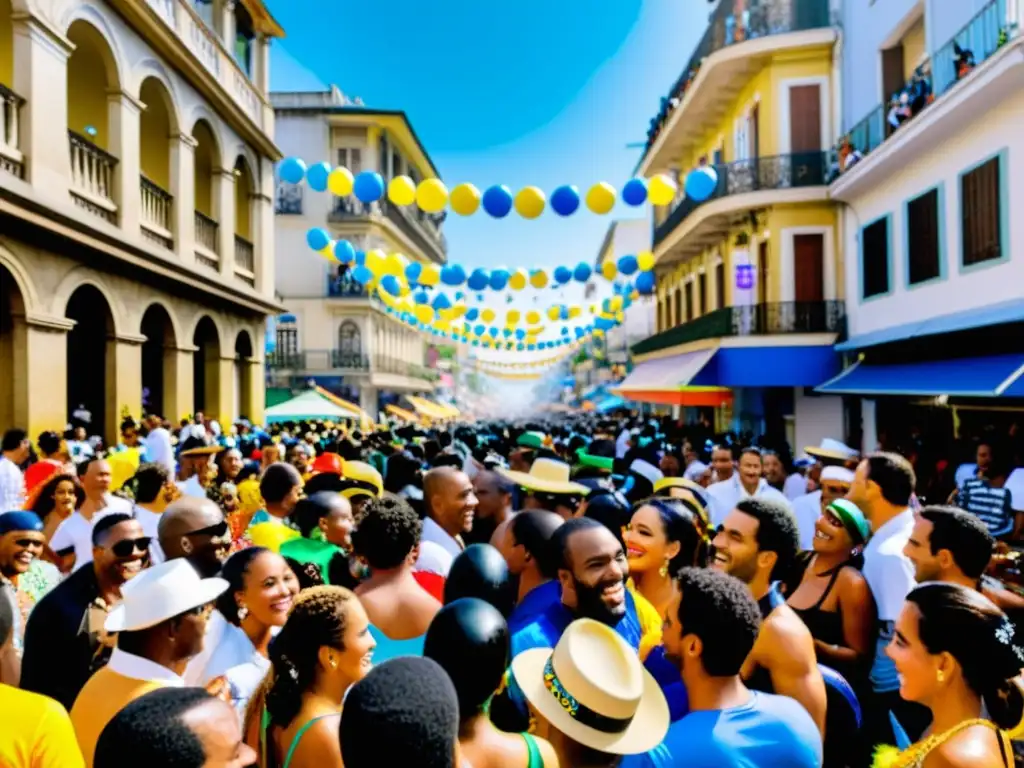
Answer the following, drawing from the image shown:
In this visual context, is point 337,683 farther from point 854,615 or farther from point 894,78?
point 894,78

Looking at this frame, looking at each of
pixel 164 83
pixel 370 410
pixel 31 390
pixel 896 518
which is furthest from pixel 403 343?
pixel 896 518

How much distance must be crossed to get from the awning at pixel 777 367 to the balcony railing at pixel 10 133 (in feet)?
42.4

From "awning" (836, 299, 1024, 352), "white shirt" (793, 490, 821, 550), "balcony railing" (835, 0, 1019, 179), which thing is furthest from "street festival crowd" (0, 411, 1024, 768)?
"balcony railing" (835, 0, 1019, 179)

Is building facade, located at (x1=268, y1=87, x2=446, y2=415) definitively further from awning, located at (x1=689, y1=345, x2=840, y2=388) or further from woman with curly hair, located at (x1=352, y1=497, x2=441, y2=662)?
woman with curly hair, located at (x1=352, y1=497, x2=441, y2=662)

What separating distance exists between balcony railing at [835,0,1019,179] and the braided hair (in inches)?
427

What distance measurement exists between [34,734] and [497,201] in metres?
9.92

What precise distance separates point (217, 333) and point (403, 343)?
2826 centimetres

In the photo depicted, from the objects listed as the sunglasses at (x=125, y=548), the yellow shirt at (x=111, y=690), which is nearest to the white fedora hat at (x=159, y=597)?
the yellow shirt at (x=111, y=690)

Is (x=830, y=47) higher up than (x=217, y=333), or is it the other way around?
(x=830, y=47)

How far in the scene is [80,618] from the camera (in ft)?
11.9

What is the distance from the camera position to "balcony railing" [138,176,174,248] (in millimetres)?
14438

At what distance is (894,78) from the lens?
14898mm

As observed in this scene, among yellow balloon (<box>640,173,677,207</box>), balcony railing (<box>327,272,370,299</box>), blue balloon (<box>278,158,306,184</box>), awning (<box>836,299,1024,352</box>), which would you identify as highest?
balcony railing (<box>327,272,370,299</box>)

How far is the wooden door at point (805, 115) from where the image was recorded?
56.4ft
